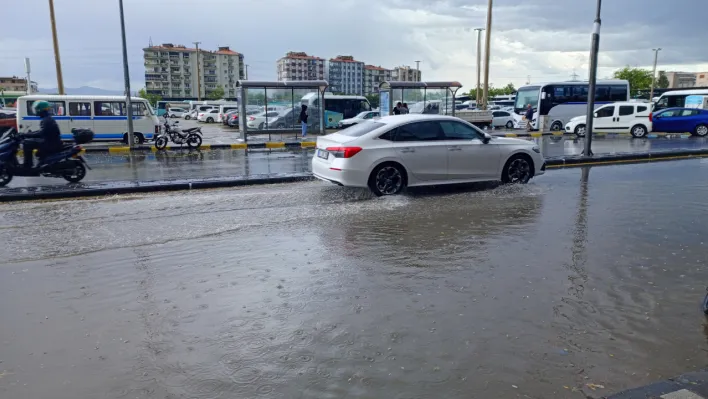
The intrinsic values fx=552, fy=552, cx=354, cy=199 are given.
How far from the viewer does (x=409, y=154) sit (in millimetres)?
10133

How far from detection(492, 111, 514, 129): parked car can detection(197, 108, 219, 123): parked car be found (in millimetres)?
25535

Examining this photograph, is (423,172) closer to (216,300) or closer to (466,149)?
(466,149)

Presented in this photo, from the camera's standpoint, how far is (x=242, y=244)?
22.8 feet

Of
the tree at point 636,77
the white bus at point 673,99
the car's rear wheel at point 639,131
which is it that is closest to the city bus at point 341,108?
the car's rear wheel at point 639,131

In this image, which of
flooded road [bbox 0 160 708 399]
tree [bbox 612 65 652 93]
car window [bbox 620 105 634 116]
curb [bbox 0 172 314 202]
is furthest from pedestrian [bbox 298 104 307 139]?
tree [bbox 612 65 652 93]

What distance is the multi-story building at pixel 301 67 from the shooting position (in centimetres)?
12850

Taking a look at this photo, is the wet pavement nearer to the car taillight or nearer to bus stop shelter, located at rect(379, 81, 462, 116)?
the car taillight

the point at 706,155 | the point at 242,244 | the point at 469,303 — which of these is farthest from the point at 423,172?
the point at 706,155

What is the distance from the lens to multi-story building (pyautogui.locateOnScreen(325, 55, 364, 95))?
445ft

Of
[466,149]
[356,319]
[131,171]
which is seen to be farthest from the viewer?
[131,171]

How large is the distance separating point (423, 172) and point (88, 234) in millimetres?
5727

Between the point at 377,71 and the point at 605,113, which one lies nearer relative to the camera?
the point at 605,113

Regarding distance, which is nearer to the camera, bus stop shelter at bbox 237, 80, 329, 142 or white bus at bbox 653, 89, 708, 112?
bus stop shelter at bbox 237, 80, 329, 142

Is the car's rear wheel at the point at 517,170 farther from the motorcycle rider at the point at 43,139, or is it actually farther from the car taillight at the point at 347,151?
the motorcycle rider at the point at 43,139
